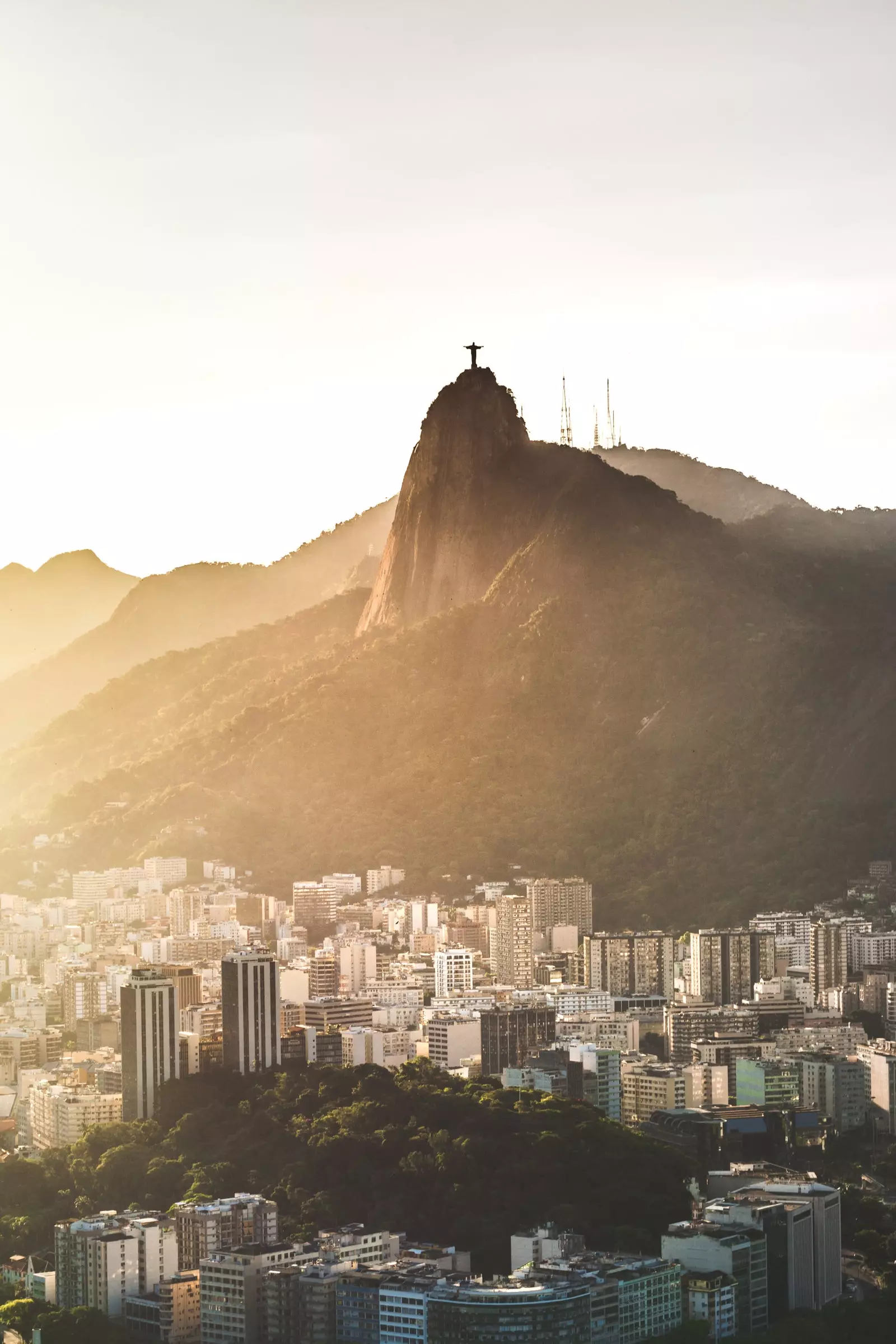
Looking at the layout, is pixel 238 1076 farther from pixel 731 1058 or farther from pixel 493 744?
pixel 493 744

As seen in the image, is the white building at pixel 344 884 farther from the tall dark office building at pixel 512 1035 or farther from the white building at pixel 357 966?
the tall dark office building at pixel 512 1035

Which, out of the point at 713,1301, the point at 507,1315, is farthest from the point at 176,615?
the point at 507,1315

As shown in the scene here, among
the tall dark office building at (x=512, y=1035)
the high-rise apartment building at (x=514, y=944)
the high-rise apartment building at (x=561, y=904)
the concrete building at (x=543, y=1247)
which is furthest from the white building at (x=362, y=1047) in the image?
the high-rise apartment building at (x=561, y=904)

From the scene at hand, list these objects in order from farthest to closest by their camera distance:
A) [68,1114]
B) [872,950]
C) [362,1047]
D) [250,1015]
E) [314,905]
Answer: [314,905] < [872,950] < [362,1047] < [250,1015] < [68,1114]

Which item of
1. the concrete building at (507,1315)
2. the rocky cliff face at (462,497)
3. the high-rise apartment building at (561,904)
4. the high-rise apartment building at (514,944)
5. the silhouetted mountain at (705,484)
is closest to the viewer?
the concrete building at (507,1315)

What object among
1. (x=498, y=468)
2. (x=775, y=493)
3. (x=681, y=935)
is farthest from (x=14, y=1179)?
(x=775, y=493)

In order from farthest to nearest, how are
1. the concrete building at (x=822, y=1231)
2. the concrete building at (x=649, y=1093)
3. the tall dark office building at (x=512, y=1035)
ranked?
the tall dark office building at (x=512, y=1035) < the concrete building at (x=649, y=1093) < the concrete building at (x=822, y=1231)

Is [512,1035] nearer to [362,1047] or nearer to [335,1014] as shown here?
[362,1047]
